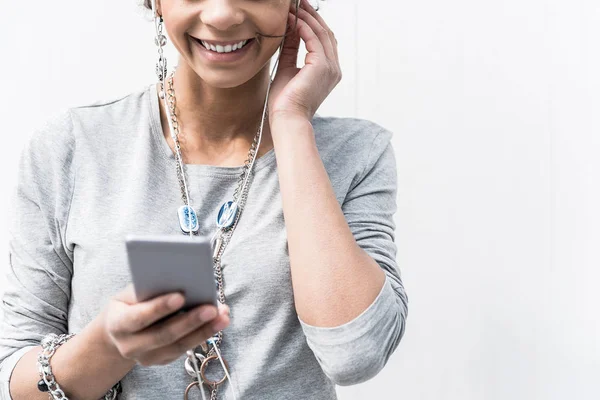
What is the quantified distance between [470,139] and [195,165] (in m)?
0.78

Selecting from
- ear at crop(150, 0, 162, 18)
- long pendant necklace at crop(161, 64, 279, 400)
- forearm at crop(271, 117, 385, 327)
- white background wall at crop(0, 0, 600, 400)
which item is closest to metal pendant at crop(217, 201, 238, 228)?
long pendant necklace at crop(161, 64, 279, 400)

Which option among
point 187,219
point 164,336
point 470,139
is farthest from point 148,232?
point 470,139

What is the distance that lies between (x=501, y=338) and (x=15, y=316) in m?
1.13

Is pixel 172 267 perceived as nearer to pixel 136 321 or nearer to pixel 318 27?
pixel 136 321

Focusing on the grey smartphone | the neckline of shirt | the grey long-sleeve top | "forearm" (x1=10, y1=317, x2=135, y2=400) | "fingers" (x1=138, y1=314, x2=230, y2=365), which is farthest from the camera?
the neckline of shirt

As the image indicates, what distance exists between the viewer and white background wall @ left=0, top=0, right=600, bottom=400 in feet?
5.98

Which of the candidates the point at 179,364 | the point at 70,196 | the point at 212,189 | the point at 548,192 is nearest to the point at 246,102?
the point at 212,189

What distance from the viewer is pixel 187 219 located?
1.30m

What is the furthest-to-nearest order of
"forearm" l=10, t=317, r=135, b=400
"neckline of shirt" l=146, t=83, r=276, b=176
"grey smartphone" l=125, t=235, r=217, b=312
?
"neckline of shirt" l=146, t=83, r=276, b=176, "forearm" l=10, t=317, r=135, b=400, "grey smartphone" l=125, t=235, r=217, b=312

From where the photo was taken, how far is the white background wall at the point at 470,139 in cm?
182

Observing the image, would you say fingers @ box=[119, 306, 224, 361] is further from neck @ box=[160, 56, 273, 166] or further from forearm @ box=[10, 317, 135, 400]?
neck @ box=[160, 56, 273, 166]

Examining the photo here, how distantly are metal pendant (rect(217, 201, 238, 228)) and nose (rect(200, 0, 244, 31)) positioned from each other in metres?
0.29

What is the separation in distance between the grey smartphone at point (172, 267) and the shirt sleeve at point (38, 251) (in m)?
0.45

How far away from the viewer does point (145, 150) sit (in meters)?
1.33
